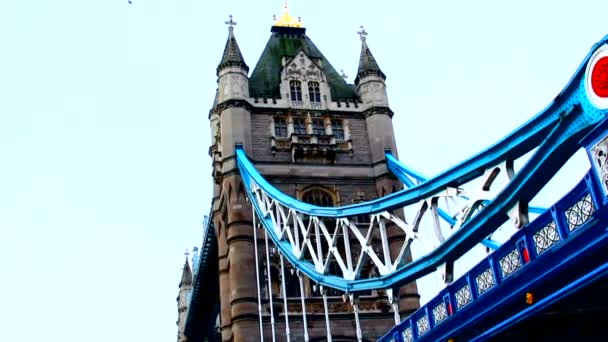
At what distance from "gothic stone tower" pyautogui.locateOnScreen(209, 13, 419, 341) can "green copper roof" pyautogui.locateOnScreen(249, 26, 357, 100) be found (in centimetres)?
9

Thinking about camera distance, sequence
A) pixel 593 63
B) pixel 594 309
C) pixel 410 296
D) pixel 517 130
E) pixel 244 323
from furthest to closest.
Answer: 1. pixel 410 296
2. pixel 244 323
3. pixel 517 130
4. pixel 594 309
5. pixel 593 63

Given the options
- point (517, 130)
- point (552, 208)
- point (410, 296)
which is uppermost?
point (410, 296)

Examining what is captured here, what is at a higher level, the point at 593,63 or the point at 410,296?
the point at 410,296

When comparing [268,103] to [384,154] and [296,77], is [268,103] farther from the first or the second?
[384,154]

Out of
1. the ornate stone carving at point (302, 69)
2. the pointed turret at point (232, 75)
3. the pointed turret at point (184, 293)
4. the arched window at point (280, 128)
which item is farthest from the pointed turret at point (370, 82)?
the pointed turret at point (184, 293)

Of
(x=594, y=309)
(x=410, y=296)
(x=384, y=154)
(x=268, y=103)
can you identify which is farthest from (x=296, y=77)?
(x=594, y=309)

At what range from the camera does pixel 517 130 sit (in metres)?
12.8

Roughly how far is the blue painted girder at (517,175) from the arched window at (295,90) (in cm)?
1826

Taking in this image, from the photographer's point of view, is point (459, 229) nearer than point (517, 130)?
No

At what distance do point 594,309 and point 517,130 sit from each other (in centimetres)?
353

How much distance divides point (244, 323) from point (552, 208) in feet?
68.8

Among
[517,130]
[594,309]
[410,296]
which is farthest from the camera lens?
[410,296]

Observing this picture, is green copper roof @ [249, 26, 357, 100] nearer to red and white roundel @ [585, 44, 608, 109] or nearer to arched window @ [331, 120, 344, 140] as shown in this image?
arched window @ [331, 120, 344, 140]

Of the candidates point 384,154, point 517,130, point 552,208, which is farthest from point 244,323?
point 552,208
